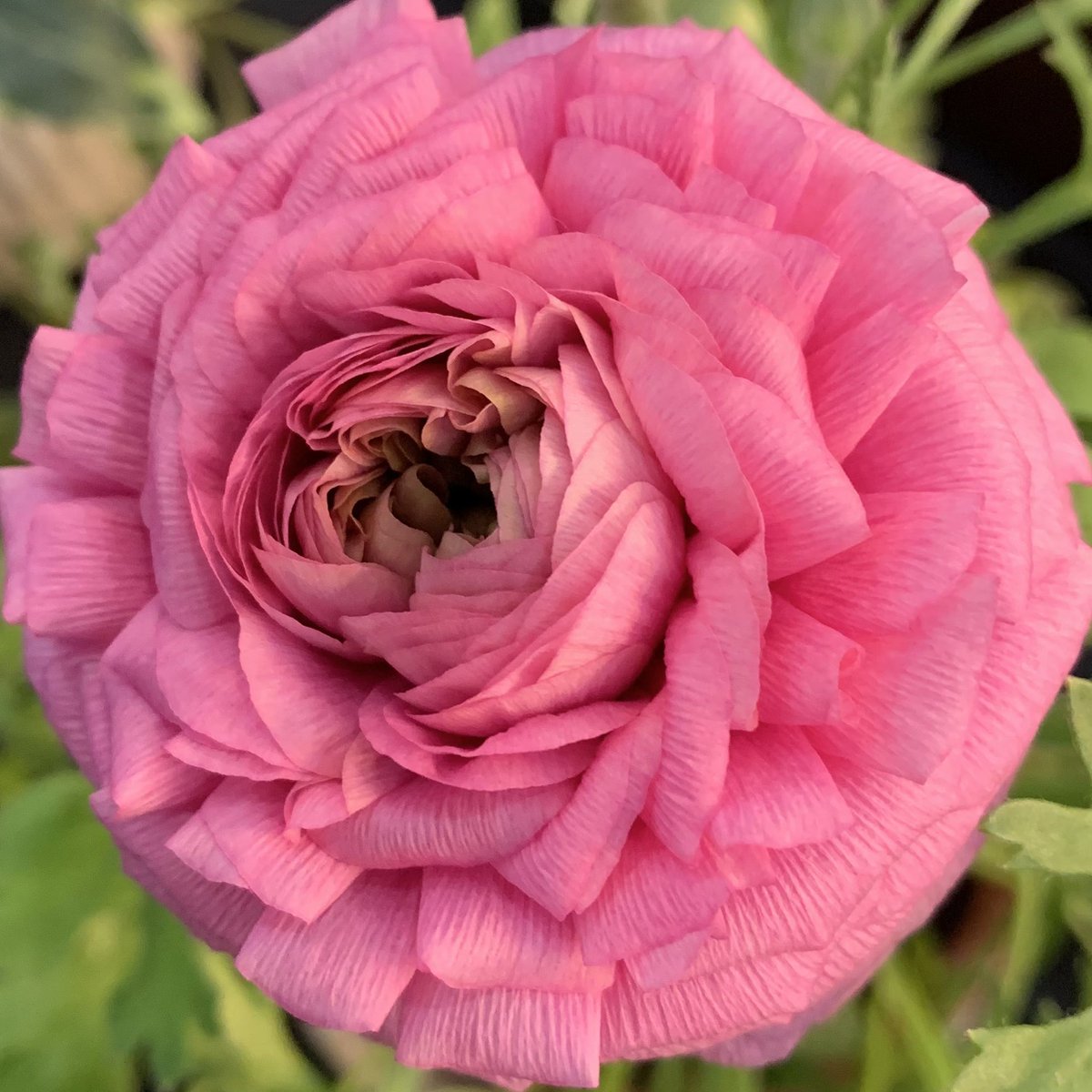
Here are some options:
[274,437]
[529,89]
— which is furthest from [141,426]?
[529,89]

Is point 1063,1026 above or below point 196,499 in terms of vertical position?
below

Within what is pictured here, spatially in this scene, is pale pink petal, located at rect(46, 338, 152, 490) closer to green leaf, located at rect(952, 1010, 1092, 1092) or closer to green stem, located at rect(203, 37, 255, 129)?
green leaf, located at rect(952, 1010, 1092, 1092)

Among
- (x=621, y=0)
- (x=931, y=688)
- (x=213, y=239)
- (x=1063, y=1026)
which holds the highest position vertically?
(x=621, y=0)

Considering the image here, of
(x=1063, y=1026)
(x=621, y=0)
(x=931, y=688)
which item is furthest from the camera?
(x=621, y=0)

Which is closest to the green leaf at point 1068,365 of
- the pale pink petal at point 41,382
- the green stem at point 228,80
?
the pale pink petal at point 41,382

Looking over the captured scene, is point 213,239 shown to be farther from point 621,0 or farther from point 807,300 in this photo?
point 621,0

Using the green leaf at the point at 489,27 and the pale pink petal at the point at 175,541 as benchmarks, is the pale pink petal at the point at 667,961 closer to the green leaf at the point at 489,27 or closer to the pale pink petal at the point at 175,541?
the pale pink petal at the point at 175,541

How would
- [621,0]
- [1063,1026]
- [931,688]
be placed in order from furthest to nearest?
[621,0] → [1063,1026] → [931,688]
